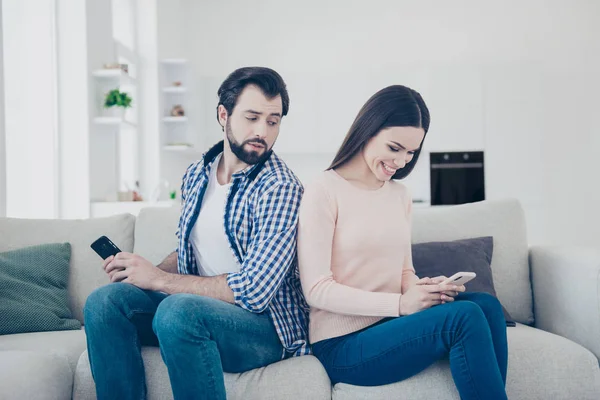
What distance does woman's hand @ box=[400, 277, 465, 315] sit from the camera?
1.70 metres

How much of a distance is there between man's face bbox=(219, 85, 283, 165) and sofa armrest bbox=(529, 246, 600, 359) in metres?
1.09

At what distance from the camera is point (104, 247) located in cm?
191

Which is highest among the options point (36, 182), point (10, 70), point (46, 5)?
point (46, 5)

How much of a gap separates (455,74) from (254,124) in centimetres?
473

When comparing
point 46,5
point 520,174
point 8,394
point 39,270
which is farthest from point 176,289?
point 520,174

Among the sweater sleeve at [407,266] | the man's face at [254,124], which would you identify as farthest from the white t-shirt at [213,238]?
the sweater sleeve at [407,266]

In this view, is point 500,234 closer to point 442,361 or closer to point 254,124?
point 442,361

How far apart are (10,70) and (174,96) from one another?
2108 millimetres

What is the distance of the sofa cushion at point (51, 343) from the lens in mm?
1989

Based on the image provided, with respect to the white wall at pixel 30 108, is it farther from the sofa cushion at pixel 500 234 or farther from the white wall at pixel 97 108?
the sofa cushion at pixel 500 234

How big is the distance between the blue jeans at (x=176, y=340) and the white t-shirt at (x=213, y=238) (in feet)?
0.67

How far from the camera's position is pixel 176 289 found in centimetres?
182

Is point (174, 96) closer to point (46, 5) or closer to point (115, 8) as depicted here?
point (115, 8)

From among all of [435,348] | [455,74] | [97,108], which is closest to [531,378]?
[435,348]
